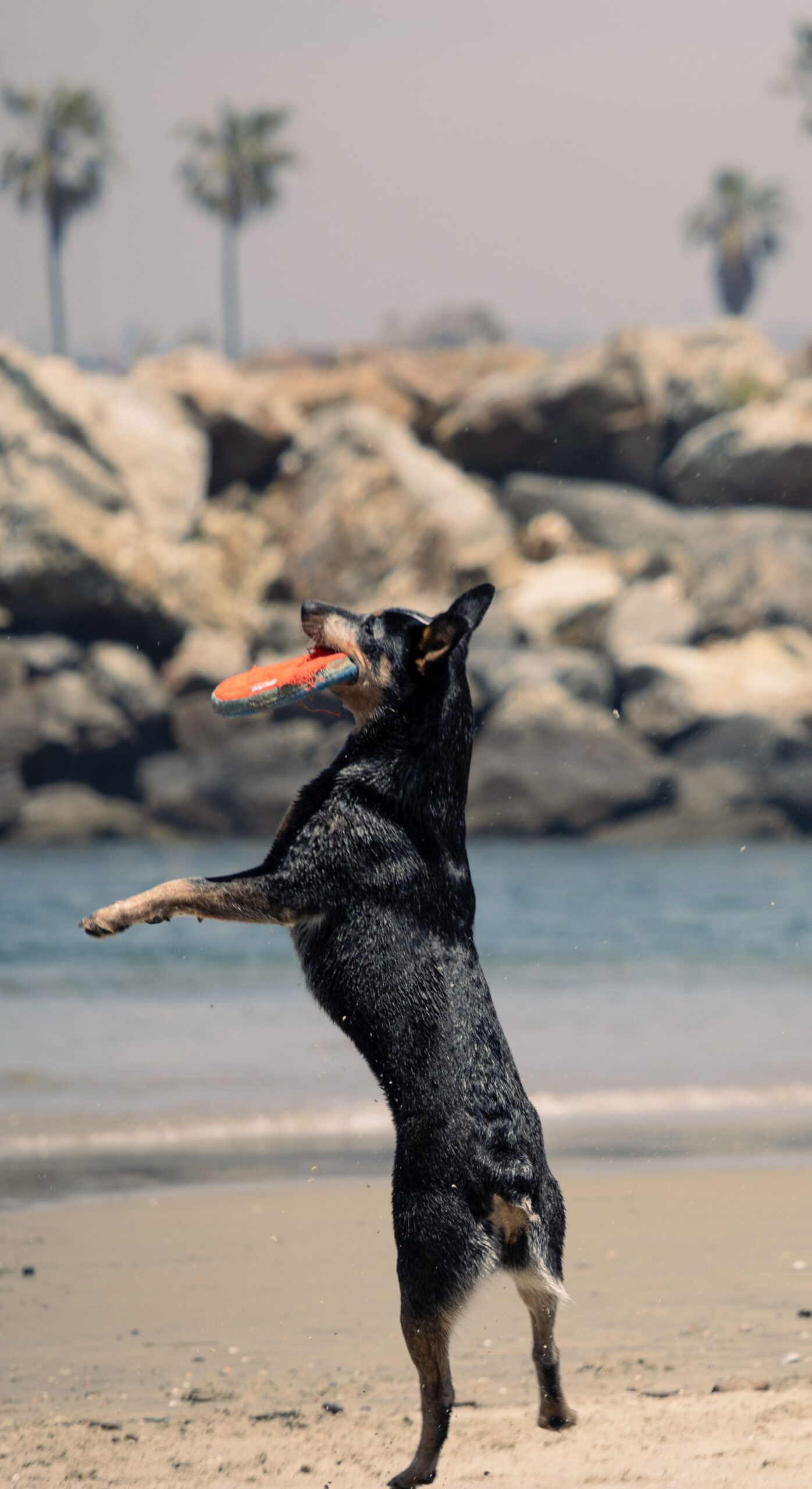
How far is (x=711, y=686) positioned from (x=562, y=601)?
4.47 metres

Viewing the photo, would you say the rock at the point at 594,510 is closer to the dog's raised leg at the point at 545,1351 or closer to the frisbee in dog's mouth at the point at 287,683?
the frisbee in dog's mouth at the point at 287,683

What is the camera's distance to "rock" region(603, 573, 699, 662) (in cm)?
3681

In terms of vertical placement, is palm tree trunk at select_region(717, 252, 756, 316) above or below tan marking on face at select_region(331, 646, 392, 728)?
above

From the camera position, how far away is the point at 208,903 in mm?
4336

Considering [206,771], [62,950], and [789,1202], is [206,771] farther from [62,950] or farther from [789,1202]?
[789,1202]

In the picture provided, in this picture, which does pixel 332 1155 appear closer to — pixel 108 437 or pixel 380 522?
pixel 380 522

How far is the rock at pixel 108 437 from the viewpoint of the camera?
37.9 meters

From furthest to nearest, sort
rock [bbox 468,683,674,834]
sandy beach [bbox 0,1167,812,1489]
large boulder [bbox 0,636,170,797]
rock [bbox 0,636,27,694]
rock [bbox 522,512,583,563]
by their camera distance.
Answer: rock [bbox 522,512,583,563]
rock [bbox 0,636,27,694]
large boulder [bbox 0,636,170,797]
rock [bbox 468,683,674,834]
sandy beach [bbox 0,1167,812,1489]

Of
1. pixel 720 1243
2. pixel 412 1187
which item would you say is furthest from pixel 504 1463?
pixel 720 1243

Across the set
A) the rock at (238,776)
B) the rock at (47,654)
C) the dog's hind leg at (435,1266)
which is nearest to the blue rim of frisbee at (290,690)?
the dog's hind leg at (435,1266)

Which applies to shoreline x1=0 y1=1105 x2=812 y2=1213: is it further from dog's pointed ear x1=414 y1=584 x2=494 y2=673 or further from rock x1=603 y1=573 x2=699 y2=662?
rock x1=603 y1=573 x2=699 y2=662

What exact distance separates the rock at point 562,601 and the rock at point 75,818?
9145 millimetres

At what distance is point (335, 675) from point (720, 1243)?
404 centimetres

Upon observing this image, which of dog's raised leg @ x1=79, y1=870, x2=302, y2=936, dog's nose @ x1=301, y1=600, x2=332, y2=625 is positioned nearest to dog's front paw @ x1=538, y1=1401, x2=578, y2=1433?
dog's raised leg @ x1=79, y1=870, x2=302, y2=936
